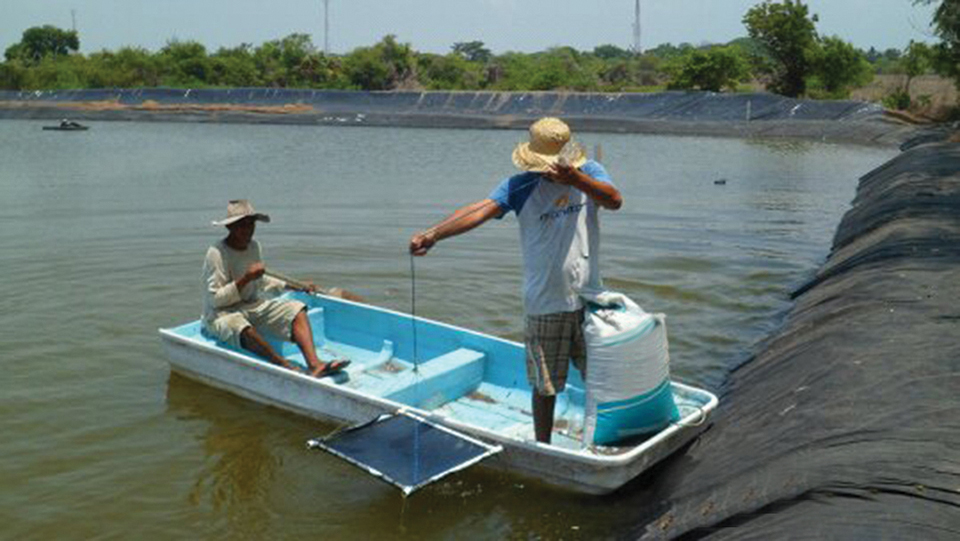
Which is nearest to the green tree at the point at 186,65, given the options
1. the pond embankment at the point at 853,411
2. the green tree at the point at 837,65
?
the green tree at the point at 837,65

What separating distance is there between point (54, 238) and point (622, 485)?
12.0 meters

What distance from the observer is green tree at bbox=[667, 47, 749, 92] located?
47.8m

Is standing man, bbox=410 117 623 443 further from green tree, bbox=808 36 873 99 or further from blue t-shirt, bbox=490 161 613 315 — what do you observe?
green tree, bbox=808 36 873 99

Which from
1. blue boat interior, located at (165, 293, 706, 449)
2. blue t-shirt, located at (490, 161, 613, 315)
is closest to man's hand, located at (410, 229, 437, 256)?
blue t-shirt, located at (490, 161, 613, 315)

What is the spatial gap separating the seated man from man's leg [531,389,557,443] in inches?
87.3

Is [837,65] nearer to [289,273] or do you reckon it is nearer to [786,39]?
[786,39]

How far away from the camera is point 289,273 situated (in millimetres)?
12102

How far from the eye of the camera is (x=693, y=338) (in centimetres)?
909

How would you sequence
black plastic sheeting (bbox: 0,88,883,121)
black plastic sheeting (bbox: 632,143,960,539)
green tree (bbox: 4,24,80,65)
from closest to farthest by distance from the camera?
black plastic sheeting (bbox: 632,143,960,539) → black plastic sheeting (bbox: 0,88,883,121) → green tree (bbox: 4,24,80,65)

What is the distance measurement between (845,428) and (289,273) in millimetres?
8946

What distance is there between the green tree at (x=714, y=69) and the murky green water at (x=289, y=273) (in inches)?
857

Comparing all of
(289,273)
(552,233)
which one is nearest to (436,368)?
(552,233)

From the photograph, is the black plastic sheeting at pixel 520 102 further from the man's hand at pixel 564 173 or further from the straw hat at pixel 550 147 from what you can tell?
the man's hand at pixel 564 173

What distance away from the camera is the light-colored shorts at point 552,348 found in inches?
201
